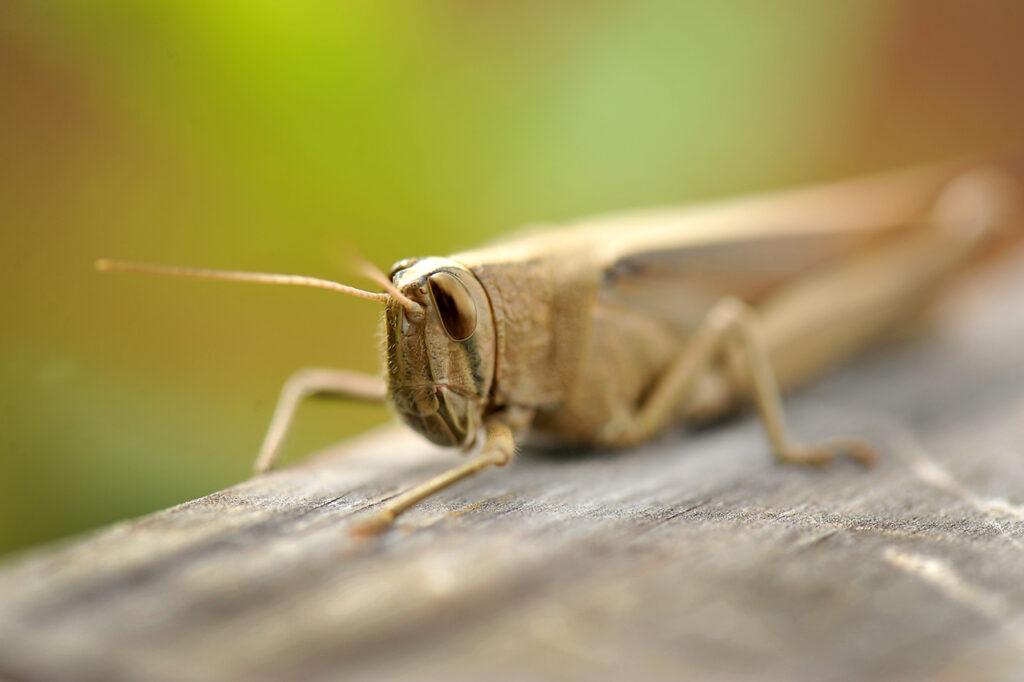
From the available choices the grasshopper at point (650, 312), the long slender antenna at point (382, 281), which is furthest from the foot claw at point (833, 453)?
the long slender antenna at point (382, 281)

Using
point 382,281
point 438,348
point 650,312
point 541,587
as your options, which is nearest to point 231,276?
point 382,281

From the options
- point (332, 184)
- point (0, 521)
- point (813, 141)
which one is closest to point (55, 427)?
point (0, 521)

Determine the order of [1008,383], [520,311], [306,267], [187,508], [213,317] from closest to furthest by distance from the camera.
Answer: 1. [187,508]
2. [520,311]
3. [1008,383]
4. [213,317]
5. [306,267]

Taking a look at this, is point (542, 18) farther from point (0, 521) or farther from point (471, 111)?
point (0, 521)

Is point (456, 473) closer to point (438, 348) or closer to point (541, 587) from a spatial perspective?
point (438, 348)

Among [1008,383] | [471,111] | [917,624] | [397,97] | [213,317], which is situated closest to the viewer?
[917,624]

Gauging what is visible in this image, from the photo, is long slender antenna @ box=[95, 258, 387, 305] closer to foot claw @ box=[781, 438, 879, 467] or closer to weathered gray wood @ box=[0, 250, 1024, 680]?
weathered gray wood @ box=[0, 250, 1024, 680]

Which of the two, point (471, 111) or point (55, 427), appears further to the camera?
point (471, 111)

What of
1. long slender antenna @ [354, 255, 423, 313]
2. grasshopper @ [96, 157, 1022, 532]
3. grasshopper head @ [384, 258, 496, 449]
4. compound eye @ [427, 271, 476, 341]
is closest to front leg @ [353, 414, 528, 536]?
grasshopper @ [96, 157, 1022, 532]

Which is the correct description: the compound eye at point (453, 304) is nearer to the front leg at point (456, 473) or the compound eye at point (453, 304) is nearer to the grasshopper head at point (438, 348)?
the grasshopper head at point (438, 348)
